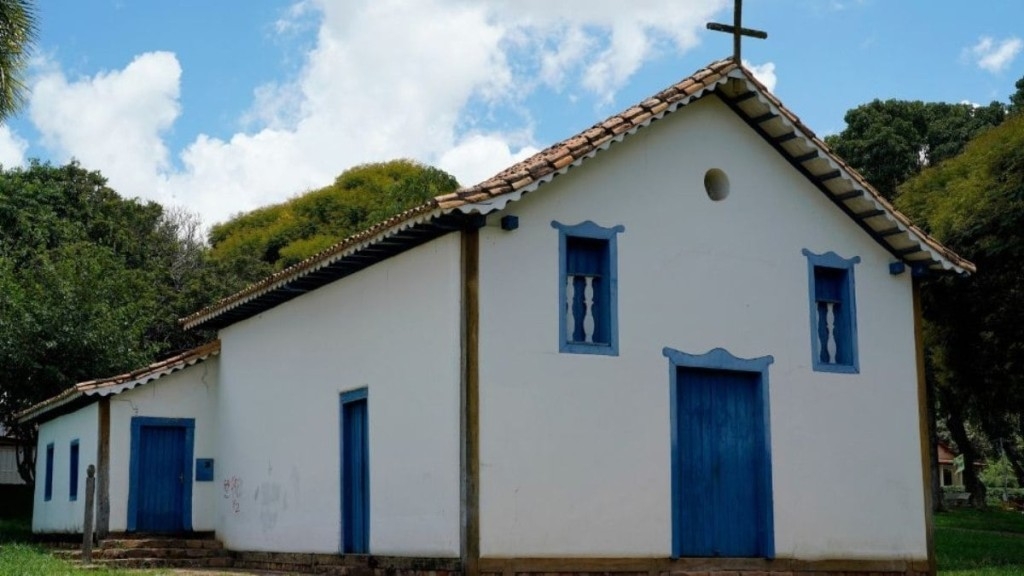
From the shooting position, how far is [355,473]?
1558 cm

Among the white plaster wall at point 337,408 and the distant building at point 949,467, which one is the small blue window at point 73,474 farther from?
the distant building at point 949,467

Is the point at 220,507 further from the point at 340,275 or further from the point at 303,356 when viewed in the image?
the point at 340,275

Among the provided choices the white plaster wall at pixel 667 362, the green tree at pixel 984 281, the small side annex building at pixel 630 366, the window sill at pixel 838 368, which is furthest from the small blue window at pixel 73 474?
the green tree at pixel 984 281

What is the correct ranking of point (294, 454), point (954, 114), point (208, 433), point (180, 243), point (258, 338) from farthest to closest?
1. point (180, 243)
2. point (954, 114)
3. point (208, 433)
4. point (258, 338)
5. point (294, 454)

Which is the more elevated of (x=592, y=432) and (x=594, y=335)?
(x=594, y=335)

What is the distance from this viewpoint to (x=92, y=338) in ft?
91.4

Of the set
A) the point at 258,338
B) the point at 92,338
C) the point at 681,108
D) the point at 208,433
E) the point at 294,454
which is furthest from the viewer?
the point at 92,338

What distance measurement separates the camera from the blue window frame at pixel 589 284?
14.0 metres

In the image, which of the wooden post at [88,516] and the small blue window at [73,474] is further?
the small blue window at [73,474]

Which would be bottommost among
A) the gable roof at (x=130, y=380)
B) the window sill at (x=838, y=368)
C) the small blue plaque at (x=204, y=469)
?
the small blue plaque at (x=204, y=469)

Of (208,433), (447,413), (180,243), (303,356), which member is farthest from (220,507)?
(180,243)

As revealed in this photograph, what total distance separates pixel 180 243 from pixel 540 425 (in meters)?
30.7

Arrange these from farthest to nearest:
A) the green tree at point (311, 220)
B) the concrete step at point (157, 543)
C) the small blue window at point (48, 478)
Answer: the green tree at point (311, 220) < the small blue window at point (48, 478) < the concrete step at point (157, 543)

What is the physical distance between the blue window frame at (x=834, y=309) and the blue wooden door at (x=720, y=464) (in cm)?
125
